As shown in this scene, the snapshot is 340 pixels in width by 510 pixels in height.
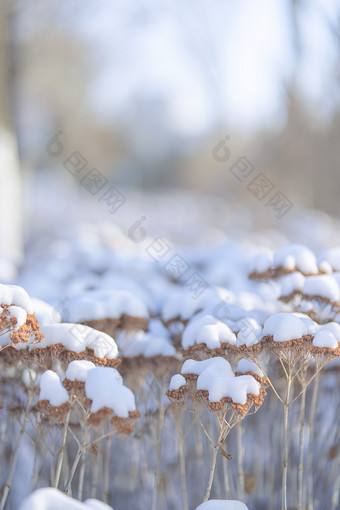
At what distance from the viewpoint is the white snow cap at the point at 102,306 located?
3180 millimetres

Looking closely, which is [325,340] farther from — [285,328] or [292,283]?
[292,283]

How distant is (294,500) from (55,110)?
21026 millimetres

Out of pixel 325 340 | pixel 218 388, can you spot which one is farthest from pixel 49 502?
pixel 325 340

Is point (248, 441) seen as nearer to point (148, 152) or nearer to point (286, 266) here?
point (286, 266)

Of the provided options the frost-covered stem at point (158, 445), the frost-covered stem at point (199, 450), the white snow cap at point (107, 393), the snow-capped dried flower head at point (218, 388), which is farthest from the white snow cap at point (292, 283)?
the white snow cap at point (107, 393)

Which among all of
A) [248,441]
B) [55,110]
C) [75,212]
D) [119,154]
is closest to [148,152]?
[119,154]

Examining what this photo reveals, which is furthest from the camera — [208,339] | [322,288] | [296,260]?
[296,260]

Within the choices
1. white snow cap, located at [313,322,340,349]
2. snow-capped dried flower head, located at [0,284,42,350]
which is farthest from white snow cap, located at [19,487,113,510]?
white snow cap, located at [313,322,340,349]

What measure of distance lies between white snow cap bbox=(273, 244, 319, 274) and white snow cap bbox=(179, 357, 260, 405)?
1017 millimetres

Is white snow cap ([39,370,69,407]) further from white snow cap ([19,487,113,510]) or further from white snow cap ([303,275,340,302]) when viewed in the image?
white snow cap ([303,275,340,302])

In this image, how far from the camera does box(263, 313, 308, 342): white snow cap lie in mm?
2514

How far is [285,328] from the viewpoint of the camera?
2.53m

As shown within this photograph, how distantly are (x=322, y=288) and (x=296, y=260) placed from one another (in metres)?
0.35

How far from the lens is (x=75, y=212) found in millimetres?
13516
